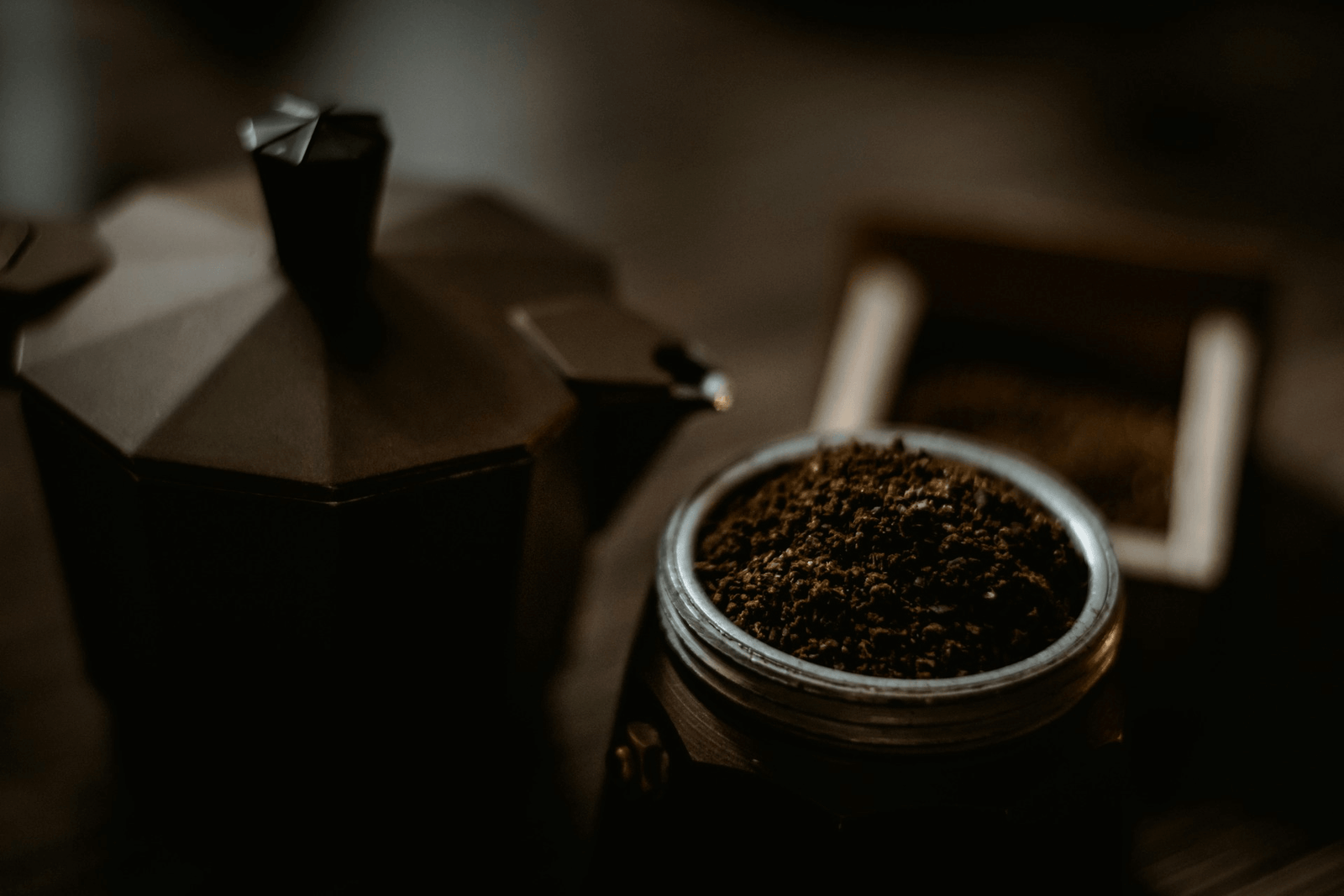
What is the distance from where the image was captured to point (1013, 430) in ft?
3.16

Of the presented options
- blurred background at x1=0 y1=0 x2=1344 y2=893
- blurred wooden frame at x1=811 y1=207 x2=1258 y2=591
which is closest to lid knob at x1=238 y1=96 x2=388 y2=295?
blurred background at x1=0 y1=0 x2=1344 y2=893

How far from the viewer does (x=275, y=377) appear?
525 mm

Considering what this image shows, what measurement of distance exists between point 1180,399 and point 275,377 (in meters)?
0.87

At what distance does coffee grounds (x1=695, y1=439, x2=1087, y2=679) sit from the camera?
1.54 ft

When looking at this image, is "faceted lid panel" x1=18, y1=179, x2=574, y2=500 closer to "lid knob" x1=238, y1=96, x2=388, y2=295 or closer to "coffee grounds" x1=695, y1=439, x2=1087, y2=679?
"lid knob" x1=238, y1=96, x2=388, y2=295

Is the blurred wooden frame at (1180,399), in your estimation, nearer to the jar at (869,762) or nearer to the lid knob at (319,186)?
the jar at (869,762)

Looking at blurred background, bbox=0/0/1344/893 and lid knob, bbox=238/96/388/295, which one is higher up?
lid knob, bbox=238/96/388/295

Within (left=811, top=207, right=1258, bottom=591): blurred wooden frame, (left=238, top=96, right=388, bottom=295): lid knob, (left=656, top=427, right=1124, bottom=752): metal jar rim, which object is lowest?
(left=811, top=207, right=1258, bottom=591): blurred wooden frame

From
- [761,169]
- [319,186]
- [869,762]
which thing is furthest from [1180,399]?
[319,186]

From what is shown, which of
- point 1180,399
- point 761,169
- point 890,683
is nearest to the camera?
point 890,683

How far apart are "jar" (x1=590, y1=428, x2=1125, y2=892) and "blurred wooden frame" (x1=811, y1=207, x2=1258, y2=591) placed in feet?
0.71

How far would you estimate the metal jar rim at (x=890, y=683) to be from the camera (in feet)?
1.42

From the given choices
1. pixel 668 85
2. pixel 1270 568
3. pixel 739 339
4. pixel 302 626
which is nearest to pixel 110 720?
pixel 302 626

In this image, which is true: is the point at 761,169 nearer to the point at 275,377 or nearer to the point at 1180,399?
the point at 1180,399
